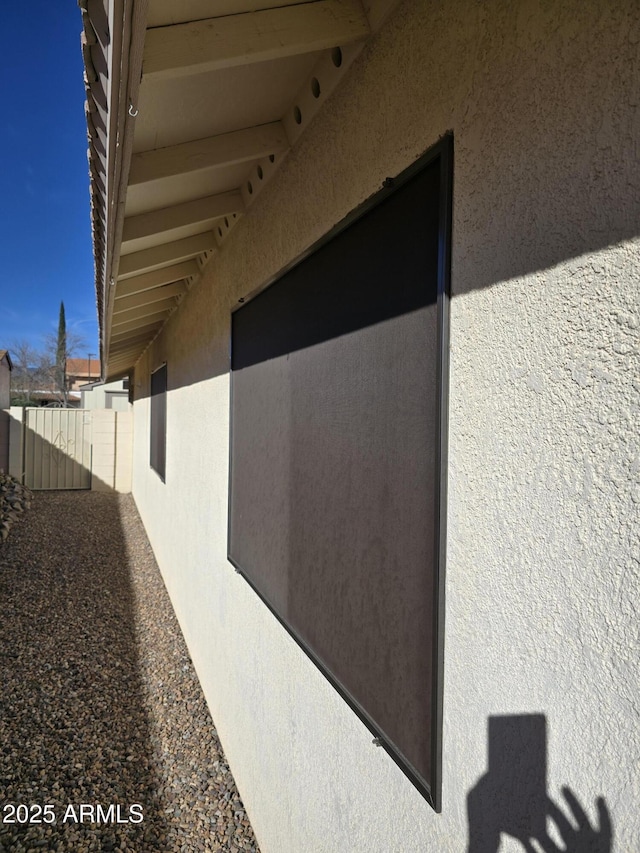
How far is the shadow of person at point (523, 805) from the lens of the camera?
96 cm

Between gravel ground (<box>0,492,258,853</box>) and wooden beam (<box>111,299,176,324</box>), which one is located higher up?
wooden beam (<box>111,299,176,324</box>)

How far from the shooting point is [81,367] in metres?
62.0

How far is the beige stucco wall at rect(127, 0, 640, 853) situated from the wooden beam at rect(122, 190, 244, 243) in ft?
5.13

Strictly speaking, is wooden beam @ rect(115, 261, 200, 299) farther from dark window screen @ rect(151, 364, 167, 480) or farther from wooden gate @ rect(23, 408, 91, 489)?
wooden gate @ rect(23, 408, 91, 489)

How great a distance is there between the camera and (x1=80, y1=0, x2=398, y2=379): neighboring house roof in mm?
1537

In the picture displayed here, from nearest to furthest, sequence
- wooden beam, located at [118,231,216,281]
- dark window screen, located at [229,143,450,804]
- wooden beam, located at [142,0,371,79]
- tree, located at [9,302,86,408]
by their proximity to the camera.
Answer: dark window screen, located at [229,143,450,804] → wooden beam, located at [142,0,371,79] → wooden beam, located at [118,231,216,281] → tree, located at [9,302,86,408]

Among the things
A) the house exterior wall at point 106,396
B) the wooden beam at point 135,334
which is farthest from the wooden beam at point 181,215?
the house exterior wall at point 106,396

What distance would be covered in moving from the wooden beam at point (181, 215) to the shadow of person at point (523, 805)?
10.4 feet

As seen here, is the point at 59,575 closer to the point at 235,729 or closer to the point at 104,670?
the point at 104,670

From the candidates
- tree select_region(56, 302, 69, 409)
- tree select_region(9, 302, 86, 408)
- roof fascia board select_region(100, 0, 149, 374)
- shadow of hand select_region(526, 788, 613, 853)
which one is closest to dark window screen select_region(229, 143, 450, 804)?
shadow of hand select_region(526, 788, 613, 853)

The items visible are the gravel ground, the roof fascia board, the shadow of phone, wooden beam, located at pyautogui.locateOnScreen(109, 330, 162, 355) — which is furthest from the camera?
wooden beam, located at pyautogui.locateOnScreen(109, 330, 162, 355)

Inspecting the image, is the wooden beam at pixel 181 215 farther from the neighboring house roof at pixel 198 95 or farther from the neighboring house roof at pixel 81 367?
the neighboring house roof at pixel 81 367

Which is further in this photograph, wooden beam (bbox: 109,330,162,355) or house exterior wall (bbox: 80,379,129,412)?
house exterior wall (bbox: 80,379,129,412)

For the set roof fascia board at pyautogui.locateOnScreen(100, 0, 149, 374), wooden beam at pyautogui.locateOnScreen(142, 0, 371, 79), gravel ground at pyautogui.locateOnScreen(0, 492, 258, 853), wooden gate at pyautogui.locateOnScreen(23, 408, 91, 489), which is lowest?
gravel ground at pyautogui.locateOnScreen(0, 492, 258, 853)
